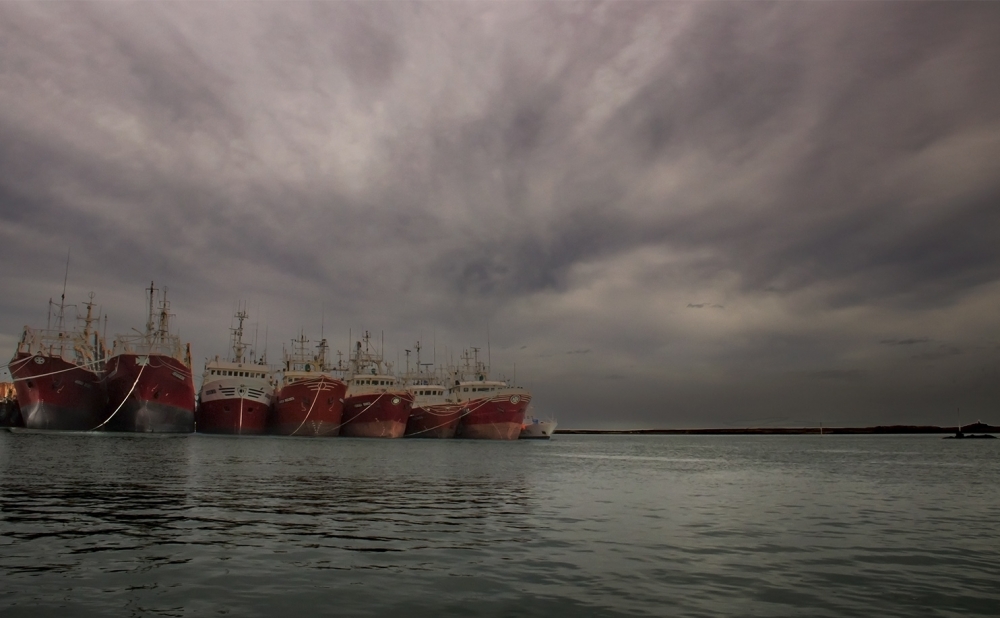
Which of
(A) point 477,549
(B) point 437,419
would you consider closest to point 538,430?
(B) point 437,419

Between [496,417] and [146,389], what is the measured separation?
4501 cm

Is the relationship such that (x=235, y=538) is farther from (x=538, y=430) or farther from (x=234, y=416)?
(x=538, y=430)

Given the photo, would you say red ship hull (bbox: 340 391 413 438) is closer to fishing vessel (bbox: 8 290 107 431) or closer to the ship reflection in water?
fishing vessel (bbox: 8 290 107 431)

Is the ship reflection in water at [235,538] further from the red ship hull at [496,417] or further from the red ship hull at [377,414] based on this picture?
the red ship hull at [496,417]

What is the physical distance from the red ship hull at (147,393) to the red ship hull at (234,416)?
9.90 metres

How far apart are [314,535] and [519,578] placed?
5618 millimetres

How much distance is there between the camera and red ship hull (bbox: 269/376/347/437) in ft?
284

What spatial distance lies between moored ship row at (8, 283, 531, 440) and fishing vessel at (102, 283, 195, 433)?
11 centimetres

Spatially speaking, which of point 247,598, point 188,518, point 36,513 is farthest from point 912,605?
point 36,513

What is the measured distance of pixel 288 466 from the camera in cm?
3594

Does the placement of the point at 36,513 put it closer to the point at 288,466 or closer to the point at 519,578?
the point at 519,578

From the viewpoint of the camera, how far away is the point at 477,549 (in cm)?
1386

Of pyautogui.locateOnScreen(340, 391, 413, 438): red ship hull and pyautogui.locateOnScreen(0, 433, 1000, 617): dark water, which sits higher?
pyautogui.locateOnScreen(340, 391, 413, 438): red ship hull

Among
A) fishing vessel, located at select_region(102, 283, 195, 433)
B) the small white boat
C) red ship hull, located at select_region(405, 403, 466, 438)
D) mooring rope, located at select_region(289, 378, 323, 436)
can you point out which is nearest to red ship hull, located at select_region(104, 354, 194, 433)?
fishing vessel, located at select_region(102, 283, 195, 433)
